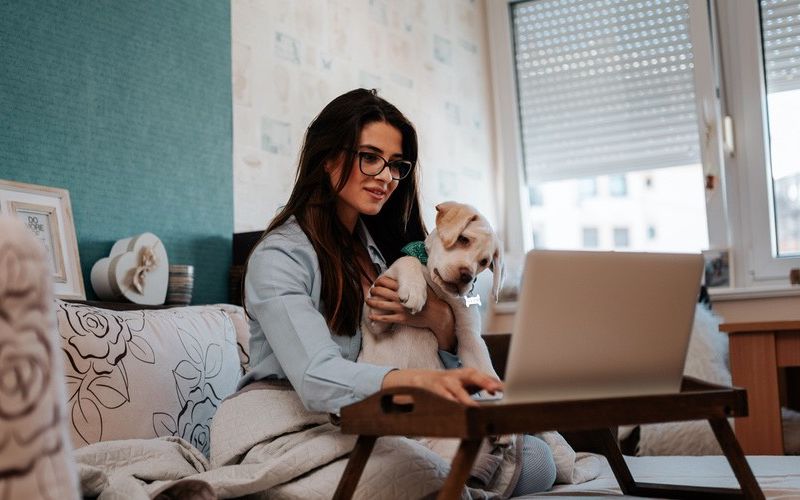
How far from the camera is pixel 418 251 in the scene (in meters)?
1.78

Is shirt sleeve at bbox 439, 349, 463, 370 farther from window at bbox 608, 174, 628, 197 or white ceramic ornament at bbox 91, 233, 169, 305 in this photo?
window at bbox 608, 174, 628, 197

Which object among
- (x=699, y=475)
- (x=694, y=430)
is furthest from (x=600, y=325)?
(x=694, y=430)

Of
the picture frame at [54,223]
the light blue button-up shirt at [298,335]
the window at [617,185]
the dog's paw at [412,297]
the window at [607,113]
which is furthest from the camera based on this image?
the window at [617,185]

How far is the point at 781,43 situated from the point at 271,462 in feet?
10.2

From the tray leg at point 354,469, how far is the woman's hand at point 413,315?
34cm

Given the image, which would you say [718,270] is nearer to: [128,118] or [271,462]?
[128,118]

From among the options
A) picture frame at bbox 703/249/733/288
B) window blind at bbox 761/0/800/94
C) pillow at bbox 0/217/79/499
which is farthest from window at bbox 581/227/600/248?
pillow at bbox 0/217/79/499

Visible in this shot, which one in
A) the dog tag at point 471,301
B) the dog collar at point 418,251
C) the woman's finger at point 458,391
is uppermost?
the dog collar at point 418,251

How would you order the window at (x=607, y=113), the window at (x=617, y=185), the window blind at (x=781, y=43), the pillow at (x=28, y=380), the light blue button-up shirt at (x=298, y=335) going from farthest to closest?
the window at (x=617, y=185), the window at (x=607, y=113), the window blind at (x=781, y=43), the light blue button-up shirt at (x=298, y=335), the pillow at (x=28, y=380)

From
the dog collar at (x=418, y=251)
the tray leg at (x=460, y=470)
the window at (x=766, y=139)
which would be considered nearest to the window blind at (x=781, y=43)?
the window at (x=766, y=139)

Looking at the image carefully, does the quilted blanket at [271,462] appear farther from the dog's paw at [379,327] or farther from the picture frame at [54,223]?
the picture frame at [54,223]

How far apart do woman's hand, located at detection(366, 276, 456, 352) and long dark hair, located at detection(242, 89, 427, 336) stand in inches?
2.6

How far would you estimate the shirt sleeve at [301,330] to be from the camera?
4.55ft

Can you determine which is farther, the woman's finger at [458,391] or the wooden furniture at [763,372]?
the wooden furniture at [763,372]
